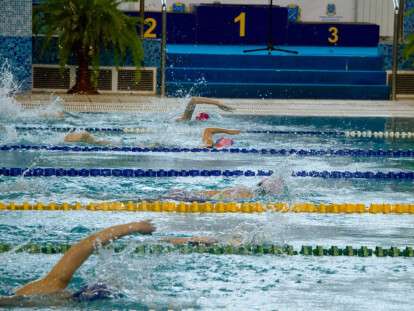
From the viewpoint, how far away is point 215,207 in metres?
5.88

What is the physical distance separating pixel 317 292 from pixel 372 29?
1019 centimetres

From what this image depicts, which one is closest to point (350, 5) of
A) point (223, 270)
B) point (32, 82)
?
point (32, 82)

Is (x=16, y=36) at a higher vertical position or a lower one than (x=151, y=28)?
lower

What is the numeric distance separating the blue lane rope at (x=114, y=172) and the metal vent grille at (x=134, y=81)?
498 centimetres

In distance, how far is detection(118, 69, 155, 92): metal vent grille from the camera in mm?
11953

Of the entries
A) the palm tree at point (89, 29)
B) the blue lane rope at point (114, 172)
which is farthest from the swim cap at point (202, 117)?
the blue lane rope at point (114, 172)

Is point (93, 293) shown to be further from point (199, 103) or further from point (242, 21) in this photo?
point (242, 21)

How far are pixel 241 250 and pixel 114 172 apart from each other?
89.2 inches

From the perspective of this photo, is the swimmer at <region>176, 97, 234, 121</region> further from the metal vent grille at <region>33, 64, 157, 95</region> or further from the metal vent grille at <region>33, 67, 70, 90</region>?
the metal vent grille at <region>33, 67, 70, 90</region>

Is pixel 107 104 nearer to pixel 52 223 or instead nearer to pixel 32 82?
pixel 32 82

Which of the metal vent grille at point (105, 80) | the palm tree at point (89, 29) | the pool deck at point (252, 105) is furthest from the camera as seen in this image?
the metal vent grille at point (105, 80)

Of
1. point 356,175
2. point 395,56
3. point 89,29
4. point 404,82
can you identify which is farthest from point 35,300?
point 404,82

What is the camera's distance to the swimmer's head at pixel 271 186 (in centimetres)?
629

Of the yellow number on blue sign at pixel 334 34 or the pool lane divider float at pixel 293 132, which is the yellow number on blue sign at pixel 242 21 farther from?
the pool lane divider float at pixel 293 132
